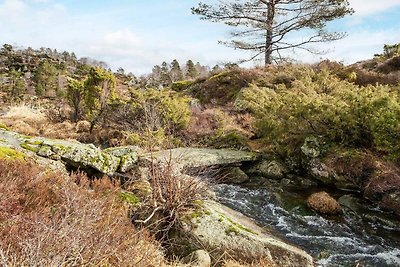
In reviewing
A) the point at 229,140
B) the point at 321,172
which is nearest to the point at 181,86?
the point at 229,140

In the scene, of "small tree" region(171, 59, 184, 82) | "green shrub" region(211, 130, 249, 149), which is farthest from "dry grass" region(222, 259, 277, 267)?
"small tree" region(171, 59, 184, 82)

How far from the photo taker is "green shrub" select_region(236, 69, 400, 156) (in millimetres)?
7520

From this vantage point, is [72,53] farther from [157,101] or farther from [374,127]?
[374,127]

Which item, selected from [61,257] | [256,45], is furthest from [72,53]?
[61,257]

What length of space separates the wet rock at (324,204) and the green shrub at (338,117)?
1589mm

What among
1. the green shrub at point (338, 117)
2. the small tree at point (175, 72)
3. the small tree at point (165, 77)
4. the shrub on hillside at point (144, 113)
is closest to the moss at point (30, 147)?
the shrub on hillside at point (144, 113)

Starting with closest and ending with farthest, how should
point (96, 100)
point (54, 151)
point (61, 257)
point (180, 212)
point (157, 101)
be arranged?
1. point (61, 257)
2. point (180, 212)
3. point (54, 151)
4. point (157, 101)
5. point (96, 100)

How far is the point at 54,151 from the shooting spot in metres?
7.49

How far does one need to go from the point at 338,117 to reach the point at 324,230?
3.13m

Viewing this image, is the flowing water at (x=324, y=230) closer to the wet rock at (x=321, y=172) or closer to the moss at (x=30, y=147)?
the wet rock at (x=321, y=172)

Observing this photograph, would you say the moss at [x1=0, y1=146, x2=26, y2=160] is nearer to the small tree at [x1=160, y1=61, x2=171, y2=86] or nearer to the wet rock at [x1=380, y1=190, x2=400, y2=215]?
the wet rock at [x1=380, y1=190, x2=400, y2=215]

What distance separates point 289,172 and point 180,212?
513 centimetres

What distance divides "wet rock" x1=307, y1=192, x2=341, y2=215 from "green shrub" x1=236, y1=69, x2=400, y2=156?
159cm

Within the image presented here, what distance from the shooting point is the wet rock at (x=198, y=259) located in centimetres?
477
